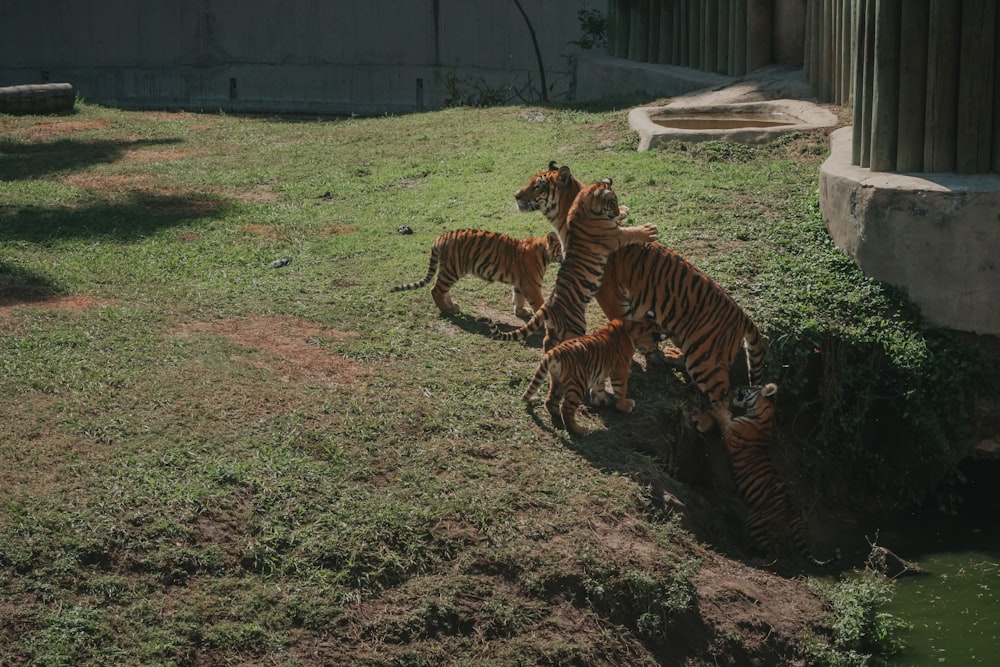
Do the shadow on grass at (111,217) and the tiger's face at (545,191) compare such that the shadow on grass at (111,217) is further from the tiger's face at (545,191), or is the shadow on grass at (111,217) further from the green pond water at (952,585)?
the green pond water at (952,585)

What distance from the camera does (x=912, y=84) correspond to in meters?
8.49

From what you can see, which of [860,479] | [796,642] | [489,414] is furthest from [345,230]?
[796,642]

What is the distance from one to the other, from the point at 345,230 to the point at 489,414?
4492 millimetres

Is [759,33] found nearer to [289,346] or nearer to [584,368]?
[289,346]

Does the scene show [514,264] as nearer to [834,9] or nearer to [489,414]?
[489,414]

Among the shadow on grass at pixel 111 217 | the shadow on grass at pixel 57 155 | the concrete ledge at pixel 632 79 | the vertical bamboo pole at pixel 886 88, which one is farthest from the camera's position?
the concrete ledge at pixel 632 79

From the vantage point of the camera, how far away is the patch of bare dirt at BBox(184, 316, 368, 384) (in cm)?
745

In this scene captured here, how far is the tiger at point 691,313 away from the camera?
24.6ft

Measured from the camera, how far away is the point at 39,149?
51.3 feet

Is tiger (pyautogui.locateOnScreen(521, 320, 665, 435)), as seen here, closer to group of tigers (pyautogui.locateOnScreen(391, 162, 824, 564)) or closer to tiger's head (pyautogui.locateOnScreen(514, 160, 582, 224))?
group of tigers (pyautogui.locateOnScreen(391, 162, 824, 564))

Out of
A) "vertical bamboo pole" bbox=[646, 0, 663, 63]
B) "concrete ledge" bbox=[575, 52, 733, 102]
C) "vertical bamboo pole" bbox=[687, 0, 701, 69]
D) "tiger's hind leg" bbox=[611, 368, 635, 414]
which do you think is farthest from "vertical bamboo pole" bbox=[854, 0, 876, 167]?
"vertical bamboo pole" bbox=[646, 0, 663, 63]

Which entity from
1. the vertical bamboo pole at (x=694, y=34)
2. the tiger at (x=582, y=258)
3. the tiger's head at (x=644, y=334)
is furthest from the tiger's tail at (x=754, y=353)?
the vertical bamboo pole at (x=694, y=34)

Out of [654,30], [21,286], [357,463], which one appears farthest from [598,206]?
[654,30]

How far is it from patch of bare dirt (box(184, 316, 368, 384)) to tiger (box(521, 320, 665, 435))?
1.22 m
